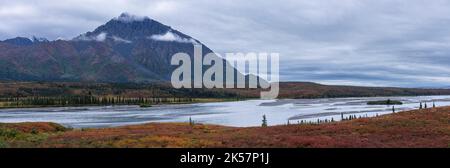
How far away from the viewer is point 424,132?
4212cm
